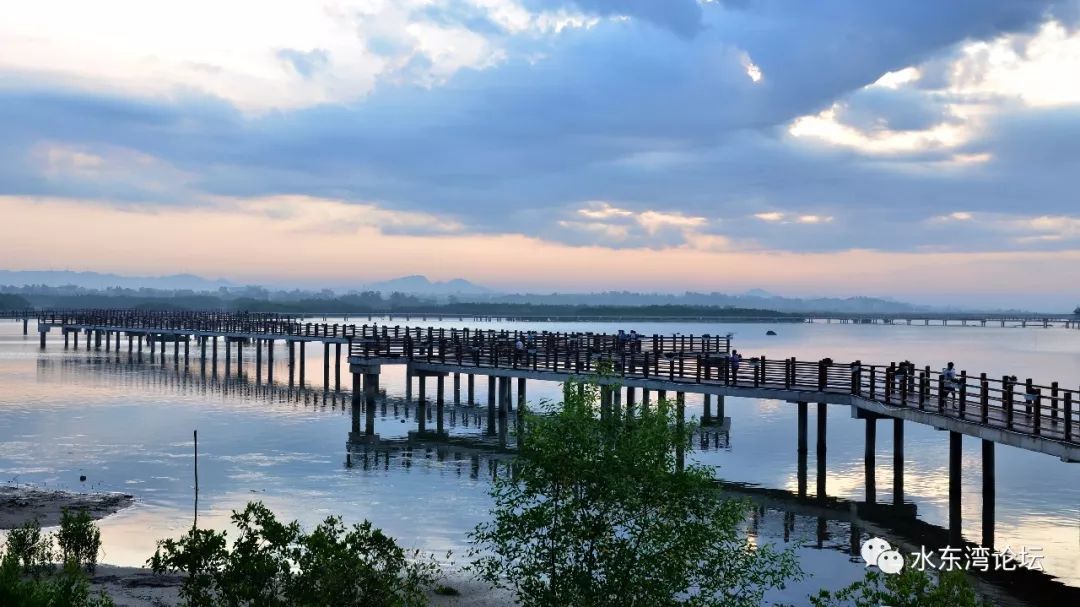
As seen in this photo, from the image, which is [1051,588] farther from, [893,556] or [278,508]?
[278,508]

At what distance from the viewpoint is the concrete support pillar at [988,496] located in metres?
27.2

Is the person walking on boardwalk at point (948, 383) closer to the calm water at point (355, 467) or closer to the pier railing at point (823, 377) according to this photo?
the pier railing at point (823, 377)

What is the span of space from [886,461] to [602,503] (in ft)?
101

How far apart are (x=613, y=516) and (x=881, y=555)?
13787 mm

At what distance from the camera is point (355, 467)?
39.9m

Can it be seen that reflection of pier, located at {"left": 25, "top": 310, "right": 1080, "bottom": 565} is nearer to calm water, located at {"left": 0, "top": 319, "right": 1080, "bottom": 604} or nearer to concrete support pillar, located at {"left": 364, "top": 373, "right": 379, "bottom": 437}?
concrete support pillar, located at {"left": 364, "top": 373, "right": 379, "bottom": 437}

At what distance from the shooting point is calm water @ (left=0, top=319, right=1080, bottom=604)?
2950 cm

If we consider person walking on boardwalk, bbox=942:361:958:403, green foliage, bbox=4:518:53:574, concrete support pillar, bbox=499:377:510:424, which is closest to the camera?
green foliage, bbox=4:518:53:574

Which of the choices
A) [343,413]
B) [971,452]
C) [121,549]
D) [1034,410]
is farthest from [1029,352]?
[121,549]

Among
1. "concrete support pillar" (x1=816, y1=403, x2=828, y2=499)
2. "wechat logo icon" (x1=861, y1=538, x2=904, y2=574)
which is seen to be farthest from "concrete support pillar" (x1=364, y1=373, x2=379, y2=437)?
"wechat logo icon" (x1=861, y1=538, x2=904, y2=574)

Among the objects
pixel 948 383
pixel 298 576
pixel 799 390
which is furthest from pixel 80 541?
pixel 799 390

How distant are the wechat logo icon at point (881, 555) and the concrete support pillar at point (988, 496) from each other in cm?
264

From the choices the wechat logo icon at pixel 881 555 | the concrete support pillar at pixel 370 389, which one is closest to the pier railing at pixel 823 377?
the concrete support pillar at pixel 370 389

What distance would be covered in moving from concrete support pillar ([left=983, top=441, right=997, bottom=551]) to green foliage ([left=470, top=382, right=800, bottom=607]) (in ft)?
→ 41.7
